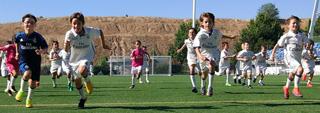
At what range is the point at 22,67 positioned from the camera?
37.5 ft

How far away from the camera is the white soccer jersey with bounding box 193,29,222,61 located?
13398mm

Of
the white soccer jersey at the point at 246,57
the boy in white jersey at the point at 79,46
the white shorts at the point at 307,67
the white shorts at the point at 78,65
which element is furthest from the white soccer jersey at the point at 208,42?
the white soccer jersey at the point at 246,57

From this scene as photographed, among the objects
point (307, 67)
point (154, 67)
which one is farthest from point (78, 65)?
point (154, 67)

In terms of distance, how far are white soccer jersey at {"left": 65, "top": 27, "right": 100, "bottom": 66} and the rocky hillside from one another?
348 feet

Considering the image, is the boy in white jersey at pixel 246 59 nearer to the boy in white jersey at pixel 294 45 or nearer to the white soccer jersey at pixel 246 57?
the white soccer jersey at pixel 246 57

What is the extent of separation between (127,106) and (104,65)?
5527 centimetres

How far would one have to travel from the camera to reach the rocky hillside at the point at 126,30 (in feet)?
409

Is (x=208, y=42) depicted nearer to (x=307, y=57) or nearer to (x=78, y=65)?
(x=78, y=65)

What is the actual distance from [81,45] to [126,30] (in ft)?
423

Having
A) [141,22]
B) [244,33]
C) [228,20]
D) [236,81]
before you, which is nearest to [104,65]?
[244,33]

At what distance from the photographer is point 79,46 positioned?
1097 cm

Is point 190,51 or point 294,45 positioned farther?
point 190,51

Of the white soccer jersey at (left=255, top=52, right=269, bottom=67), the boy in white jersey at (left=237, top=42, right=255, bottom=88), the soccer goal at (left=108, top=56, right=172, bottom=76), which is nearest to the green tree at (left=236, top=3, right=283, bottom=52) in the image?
the soccer goal at (left=108, top=56, right=172, bottom=76)

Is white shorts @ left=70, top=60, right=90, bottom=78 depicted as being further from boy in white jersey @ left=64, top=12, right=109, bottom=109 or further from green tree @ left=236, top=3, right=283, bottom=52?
green tree @ left=236, top=3, right=283, bottom=52
